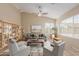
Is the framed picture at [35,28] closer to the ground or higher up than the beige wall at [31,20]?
closer to the ground

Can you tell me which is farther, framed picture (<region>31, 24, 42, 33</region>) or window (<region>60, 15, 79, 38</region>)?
framed picture (<region>31, 24, 42, 33</region>)

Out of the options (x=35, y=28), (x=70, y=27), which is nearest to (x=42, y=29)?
(x=35, y=28)

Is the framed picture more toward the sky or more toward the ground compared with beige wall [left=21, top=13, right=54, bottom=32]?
more toward the ground

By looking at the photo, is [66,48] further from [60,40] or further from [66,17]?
[66,17]

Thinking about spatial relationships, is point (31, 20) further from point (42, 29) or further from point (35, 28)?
point (42, 29)

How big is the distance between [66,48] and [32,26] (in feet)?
3.94

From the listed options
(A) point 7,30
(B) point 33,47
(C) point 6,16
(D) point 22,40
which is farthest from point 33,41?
(C) point 6,16

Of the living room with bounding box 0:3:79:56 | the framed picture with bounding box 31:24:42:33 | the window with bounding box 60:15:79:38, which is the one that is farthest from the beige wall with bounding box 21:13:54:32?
the window with bounding box 60:15:79:38

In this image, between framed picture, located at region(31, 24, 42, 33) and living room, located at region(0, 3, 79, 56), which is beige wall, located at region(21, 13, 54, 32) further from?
framed picture, located at region(31, 24, 42, 33)

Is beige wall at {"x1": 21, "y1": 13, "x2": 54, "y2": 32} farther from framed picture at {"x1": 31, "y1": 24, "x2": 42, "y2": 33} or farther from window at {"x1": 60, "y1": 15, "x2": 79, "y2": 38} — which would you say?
window at {"x1": 60, "y1": 15, "x2": 79, "y2": 38}

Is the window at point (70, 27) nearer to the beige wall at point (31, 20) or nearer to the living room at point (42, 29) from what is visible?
the living room at point (42, 29)

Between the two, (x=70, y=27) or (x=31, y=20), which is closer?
(x=70, y=27)

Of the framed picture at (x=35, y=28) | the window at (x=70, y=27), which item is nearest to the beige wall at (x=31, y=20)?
the framed picture at (x=35, y=28)

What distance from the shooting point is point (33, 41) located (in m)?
4.29
